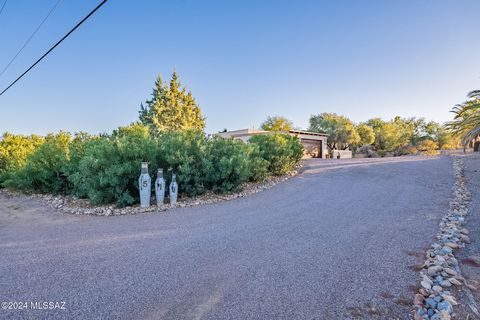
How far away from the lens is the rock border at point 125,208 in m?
5.62

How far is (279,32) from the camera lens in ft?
35.2

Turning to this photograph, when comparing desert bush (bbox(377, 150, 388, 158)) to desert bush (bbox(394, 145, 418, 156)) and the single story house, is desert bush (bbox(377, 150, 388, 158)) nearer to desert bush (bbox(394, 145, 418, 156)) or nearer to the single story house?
desert bush (bbox(394, 145, 418, 156))

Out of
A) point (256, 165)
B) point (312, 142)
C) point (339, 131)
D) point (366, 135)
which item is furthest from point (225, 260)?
point (366, 135)

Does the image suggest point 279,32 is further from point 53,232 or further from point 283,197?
point 53,232

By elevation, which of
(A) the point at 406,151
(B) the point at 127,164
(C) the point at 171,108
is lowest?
(A) the point at 406,151

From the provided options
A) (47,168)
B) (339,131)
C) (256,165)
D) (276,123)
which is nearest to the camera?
(47,168)

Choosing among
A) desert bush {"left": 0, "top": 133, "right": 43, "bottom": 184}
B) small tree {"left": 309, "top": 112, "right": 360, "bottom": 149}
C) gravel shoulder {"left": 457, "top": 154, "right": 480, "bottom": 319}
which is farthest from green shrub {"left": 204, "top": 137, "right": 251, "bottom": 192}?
small tree {"left": 309, "top": 112, "right": 360, "bottom": 149}

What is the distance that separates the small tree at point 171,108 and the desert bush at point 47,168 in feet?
66.8

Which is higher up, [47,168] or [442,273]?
[47,168]

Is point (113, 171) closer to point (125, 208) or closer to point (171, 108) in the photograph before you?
point (125, 208)

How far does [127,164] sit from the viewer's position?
5.80 meters

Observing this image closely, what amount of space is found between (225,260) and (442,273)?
230 cm

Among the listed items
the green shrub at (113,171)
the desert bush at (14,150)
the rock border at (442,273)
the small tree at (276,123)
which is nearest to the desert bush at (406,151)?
the small tree at (276,123)

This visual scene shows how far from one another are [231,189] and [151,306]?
524cm
